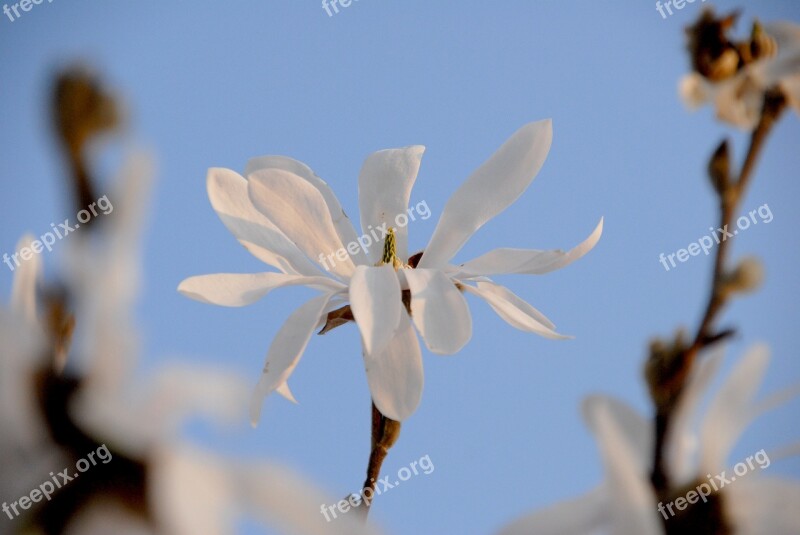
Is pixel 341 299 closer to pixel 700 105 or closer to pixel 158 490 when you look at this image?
pixel 700 105

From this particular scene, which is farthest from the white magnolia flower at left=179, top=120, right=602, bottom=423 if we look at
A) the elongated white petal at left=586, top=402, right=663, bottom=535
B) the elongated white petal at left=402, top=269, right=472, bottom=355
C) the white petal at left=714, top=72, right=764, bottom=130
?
the elongated white petal at left=586, top=402, right=663, bottom=535

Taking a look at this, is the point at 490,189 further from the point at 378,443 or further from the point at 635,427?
the point at 635,427

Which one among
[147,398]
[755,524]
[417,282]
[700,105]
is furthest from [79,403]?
[700,105]

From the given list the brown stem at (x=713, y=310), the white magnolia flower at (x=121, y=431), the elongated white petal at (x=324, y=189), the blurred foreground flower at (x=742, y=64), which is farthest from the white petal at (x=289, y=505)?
the elongated white petal at (x=324, y=189)

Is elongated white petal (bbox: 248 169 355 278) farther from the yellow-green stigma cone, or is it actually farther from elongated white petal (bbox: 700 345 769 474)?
elongated white petal (bbox: 700 345 769 474)

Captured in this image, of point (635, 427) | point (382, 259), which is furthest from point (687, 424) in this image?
point (382, 259)

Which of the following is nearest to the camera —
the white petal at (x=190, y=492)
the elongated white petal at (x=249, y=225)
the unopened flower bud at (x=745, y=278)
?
the white petal at (x=190, y=492)

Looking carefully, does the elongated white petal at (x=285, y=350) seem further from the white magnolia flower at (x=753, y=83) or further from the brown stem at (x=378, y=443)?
the white magnolia flower at (x=753, y=83)
